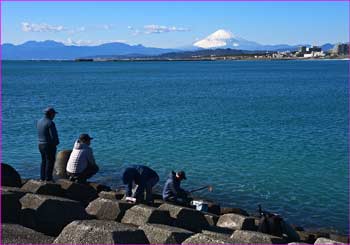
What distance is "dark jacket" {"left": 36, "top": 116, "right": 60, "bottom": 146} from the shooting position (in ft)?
41.3

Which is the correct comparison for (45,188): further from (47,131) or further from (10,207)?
(10,207)

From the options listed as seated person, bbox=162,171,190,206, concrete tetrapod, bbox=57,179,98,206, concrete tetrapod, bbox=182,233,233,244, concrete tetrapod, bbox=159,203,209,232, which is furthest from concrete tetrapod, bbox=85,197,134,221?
concrete tetrapod, bbox=182,233,233,244

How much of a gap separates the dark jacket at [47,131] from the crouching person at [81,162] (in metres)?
0.56

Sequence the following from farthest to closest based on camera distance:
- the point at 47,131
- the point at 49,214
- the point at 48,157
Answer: the point at 48,157, the point at 47,131, the point at 49,214

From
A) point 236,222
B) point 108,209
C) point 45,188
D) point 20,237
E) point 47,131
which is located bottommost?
point 236,222

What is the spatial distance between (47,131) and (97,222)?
19.8 ft

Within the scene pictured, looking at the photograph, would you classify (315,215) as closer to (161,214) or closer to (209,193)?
(209,193)

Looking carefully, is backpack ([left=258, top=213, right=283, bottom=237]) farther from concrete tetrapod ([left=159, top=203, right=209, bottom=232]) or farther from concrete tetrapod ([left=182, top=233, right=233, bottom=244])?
concrete tetrapod ([left=182, top=233, right=233, bottom=244])

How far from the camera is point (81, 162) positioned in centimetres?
1302

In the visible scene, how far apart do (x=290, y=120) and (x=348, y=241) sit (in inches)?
1017

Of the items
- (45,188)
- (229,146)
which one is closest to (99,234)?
(45,188)

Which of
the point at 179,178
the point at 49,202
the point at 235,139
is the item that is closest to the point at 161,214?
the point at 49,202

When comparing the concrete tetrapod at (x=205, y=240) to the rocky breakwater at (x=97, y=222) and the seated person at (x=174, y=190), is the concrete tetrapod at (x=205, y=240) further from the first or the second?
the seated person at (x=174, y=190)

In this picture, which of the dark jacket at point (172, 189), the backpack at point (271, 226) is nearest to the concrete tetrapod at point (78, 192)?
the dark jacket at point (172, 189)
